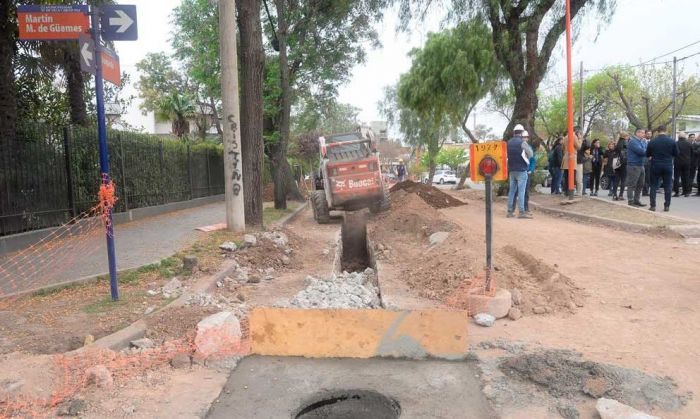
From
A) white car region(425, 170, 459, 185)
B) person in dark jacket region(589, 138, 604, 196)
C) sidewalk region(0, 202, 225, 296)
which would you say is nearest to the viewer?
sidewalk region(0, 202, 225, 296)

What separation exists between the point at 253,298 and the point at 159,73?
3271 cm

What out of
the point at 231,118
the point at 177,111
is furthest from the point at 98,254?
the point at 177,111

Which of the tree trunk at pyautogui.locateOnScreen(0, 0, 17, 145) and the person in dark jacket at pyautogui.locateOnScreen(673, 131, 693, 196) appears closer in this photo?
the tree trunk at pyautogui.locateOnScreen(0, 0, 17, 145)

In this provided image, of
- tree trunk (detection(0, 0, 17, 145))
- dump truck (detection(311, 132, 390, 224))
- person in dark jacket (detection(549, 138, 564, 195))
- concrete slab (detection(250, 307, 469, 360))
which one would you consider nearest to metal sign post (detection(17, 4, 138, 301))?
concrete slab (detection(250, 307, 469, 360))

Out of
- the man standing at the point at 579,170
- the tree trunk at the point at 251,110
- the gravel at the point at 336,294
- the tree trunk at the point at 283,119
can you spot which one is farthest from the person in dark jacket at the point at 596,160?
the gravel at the point at 336,294

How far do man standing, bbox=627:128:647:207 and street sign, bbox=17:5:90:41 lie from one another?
10891mm

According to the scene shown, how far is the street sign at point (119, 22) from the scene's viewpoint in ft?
17.2

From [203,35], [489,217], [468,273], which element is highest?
[203,35]

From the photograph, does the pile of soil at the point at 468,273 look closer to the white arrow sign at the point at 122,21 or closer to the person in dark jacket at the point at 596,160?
the white arrow sign at the point at 122,21

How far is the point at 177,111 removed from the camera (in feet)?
98.7

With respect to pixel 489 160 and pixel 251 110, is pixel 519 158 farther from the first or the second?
pixel 489 160

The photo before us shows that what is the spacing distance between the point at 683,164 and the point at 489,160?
12.7 meters

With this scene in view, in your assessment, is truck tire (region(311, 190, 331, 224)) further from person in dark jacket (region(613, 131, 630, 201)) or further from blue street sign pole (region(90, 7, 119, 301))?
blue street sign pole (region(90, 7, 119, 301))

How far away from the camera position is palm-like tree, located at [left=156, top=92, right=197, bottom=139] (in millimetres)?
29609
